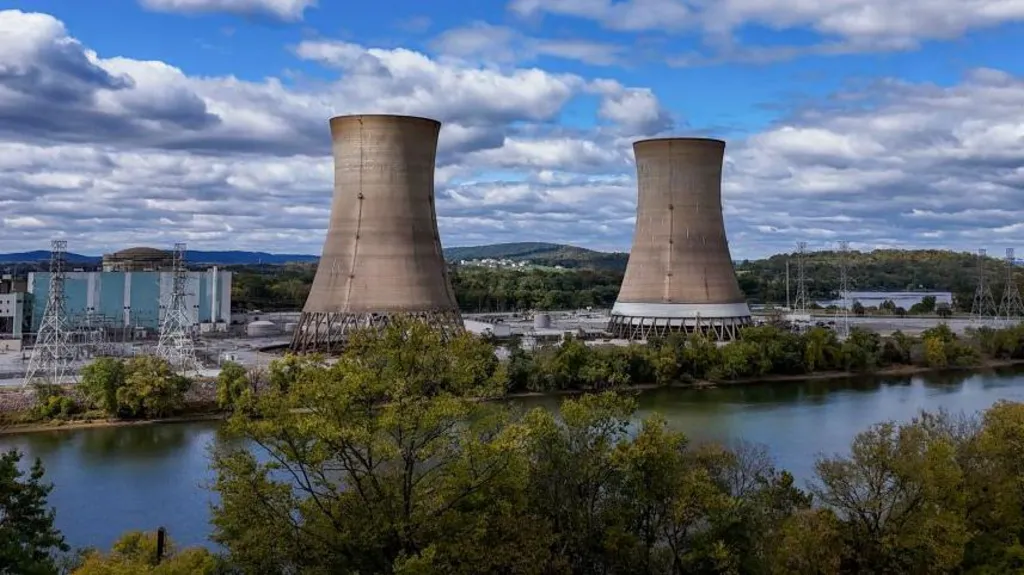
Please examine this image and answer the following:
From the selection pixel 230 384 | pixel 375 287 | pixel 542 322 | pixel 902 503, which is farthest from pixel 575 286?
pixel 902 503

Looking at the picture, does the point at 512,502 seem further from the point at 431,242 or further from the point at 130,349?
the point at 130,349

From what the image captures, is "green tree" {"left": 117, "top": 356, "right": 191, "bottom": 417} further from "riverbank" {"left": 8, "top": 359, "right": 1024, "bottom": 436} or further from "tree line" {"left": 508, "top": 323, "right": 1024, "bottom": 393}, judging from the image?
"tree line" {"left": 508, "top": 323, "right": 1024, "bottom": 393}

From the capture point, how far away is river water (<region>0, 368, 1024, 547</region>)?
1199 cm

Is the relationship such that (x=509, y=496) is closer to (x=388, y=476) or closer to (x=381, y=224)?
(x=388, y=476)

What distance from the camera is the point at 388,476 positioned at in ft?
23.2

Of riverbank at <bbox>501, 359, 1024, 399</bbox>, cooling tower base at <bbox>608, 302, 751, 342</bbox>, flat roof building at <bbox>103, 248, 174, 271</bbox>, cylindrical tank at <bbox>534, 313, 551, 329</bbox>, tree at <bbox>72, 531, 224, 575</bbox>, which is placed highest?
flat roof building at <bbox>103, 248, 174, 271</bbox>

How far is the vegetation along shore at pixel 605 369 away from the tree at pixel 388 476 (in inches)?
230

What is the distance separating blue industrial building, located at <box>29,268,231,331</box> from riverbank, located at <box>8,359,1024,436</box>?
1339cm

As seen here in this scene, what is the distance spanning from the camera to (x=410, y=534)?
21.4 feet

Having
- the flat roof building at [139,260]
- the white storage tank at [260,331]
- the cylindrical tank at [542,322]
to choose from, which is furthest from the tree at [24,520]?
the flat roof building at [139,260]

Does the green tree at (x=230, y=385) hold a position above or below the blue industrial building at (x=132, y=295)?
below

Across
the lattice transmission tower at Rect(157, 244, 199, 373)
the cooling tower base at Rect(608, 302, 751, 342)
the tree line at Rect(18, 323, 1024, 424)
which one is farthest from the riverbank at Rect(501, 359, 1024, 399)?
the lattice transmission tower at Rect(157, 244, 199, 373)

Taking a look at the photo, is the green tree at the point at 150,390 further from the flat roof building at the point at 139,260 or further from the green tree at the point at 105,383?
the flat roof building at the point at 139,260

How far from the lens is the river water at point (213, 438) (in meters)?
12.0
